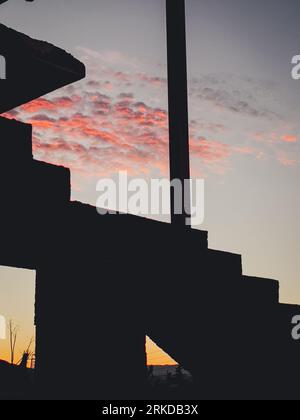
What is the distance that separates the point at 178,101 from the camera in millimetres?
4973

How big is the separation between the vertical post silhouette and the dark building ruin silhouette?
396 millimetres

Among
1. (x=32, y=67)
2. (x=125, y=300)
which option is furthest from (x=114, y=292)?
(x=32, y=67)

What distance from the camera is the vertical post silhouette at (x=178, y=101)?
4.91m

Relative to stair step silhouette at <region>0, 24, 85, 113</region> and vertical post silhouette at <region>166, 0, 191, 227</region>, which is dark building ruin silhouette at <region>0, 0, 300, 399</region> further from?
vertical post silhouette at <region>166, 0, 191, 227</region>

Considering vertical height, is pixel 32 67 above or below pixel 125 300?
above

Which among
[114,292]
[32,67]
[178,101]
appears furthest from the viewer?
[178,101]

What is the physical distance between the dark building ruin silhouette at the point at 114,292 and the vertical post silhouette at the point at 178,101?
396 mm

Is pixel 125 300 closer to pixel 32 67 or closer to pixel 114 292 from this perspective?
pixel 114 292

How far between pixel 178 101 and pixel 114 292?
1.58m

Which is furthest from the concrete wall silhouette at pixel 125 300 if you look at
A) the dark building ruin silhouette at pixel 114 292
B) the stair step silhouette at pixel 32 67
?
the stair step silhouette at pixel 32 67

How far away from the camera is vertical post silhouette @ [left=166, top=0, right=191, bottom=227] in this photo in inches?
193

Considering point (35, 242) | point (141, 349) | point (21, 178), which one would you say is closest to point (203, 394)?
point (141, 349)

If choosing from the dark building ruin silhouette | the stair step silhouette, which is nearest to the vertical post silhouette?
the dark building ruin silhouette
